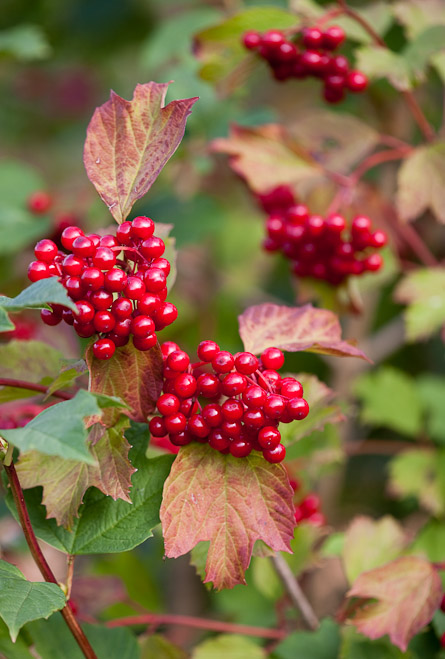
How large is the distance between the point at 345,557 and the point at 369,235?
19.5 inches

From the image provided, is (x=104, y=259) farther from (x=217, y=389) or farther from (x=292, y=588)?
(x=292, y=588)

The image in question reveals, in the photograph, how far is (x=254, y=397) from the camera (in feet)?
1.86

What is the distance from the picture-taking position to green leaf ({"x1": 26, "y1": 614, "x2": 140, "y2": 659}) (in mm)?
707

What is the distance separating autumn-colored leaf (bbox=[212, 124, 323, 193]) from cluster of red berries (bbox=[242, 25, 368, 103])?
10cm

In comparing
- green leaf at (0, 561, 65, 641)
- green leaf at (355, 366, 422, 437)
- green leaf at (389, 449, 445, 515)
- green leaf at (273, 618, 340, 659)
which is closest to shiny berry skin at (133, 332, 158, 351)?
green leaf at (0, 561, 65, 641)

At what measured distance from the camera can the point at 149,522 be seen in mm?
627

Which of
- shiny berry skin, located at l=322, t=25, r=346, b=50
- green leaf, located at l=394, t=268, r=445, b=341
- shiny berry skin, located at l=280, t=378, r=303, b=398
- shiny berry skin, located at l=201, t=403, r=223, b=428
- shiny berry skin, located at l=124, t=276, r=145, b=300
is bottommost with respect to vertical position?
green leaf, located at l=394, t=268, r=445, b=341

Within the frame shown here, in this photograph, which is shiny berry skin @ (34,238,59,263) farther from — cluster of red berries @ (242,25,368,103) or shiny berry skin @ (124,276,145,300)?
cluster of red berries @ (242,25,368,103)

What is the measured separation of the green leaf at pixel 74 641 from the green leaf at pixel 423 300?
67cm

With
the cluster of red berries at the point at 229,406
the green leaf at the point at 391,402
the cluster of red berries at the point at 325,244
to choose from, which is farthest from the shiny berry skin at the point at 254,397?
the green leaf at the point at 391,402

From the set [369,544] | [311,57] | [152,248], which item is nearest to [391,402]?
[369,544]

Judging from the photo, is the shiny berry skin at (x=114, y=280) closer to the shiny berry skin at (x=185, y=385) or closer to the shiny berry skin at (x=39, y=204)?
the shiny berry skin at (x=185, y=385)

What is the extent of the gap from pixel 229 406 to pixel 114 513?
188 millimetres

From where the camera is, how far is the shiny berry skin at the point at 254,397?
1.86 feet
